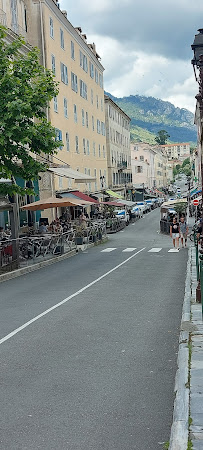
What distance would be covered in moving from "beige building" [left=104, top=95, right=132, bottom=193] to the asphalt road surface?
52170 millimetres

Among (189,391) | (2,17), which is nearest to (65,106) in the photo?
(2,17)

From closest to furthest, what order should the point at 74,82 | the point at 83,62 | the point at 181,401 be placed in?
Answer: 1. the point at 181,401
2. the point at 74,82
3. the point at 83,62

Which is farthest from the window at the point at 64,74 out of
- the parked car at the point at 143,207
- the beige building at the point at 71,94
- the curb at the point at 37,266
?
the parked car at the point at 143,207

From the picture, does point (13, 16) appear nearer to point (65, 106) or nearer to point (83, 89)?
point (65, 106)

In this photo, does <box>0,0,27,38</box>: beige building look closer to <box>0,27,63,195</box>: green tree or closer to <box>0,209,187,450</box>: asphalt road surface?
<box>0,27,63,195</box>: green tree

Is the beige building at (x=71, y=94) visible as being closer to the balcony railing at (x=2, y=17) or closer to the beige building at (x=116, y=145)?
the balcony railing at (x=2, y=17)

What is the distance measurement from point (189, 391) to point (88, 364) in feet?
6.39

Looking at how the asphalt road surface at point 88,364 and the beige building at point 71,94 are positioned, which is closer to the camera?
the asphalt road surface at point 88,364

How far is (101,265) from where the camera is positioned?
2127 centimetres

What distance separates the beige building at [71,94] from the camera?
117ft

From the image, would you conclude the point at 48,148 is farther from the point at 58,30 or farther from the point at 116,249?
the point at 58,30

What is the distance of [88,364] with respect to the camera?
720 centimetres

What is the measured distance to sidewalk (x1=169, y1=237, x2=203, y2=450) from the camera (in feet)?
14.7

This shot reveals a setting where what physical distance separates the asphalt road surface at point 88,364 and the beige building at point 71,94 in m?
16.4
